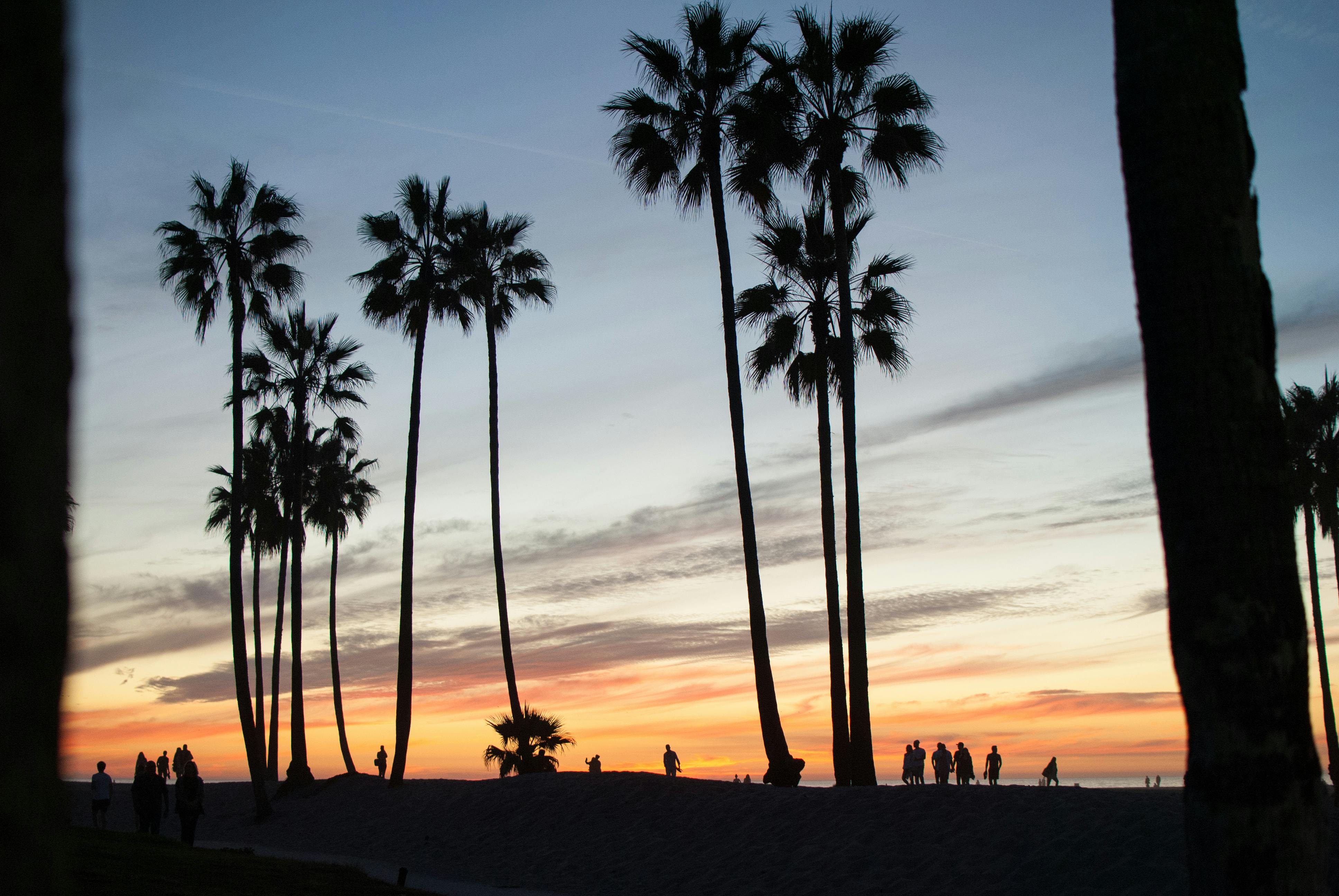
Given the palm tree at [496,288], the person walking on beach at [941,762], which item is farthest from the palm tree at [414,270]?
the person walking on beach at [941,762]

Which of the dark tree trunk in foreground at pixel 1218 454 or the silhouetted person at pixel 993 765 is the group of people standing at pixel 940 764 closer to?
the silhouetted person at pixel 993 765

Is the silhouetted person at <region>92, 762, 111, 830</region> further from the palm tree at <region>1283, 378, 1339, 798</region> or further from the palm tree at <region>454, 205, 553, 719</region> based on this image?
the palm tree at <region>1283, 378, 1339, 798</region>

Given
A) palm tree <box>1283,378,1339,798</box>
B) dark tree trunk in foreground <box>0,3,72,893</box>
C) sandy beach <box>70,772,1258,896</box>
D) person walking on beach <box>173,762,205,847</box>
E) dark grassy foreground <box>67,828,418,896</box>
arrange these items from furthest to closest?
1. palm tree <box>1283,378,1339,798</box>
2. person walking on beach <box>173,762,205,847</box>
3. sandy beach <box>70,772,1258,896</box>
4. dark grassy foreground <box>67,828,418,896</box>
5. dark tree trunk in foreground <box>0,3,72,893</box>

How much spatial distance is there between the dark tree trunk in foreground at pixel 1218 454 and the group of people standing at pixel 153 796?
65.2ft

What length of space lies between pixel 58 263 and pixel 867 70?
2404cm

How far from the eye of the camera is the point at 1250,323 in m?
4.90

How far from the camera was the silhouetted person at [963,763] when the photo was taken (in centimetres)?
2925

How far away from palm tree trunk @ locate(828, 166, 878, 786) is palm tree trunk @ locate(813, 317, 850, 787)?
1.85ft

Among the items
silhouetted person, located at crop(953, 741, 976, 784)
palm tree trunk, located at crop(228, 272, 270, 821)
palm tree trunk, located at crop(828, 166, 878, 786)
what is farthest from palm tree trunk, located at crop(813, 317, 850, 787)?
palm tree trunk, located at crop(228, 272, 270, 821)

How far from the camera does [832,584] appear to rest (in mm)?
23812

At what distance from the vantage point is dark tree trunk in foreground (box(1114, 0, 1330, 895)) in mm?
4496

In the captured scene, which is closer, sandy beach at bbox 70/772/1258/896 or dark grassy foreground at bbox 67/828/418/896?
dark grassy foreground at bbox 67/828/418/896

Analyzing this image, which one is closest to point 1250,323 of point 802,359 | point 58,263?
point 58,263

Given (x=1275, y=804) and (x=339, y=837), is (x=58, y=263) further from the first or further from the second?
(x=339, y=837)
